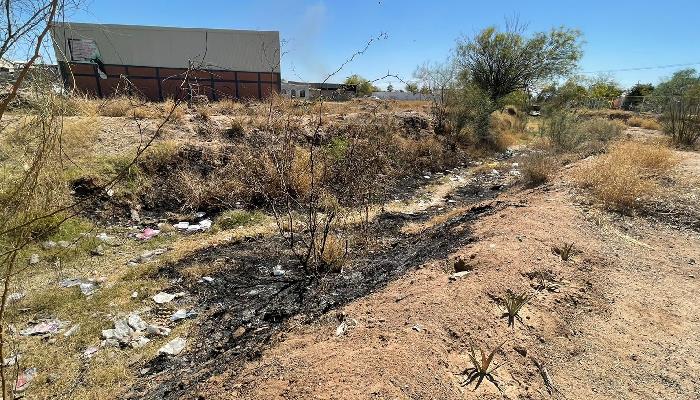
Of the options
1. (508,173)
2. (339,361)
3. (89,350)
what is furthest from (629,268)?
(508,173)

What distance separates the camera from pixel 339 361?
2141mm

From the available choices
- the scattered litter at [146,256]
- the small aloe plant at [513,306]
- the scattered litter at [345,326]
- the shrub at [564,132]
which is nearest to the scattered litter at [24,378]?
the scattered litter at [146,256]

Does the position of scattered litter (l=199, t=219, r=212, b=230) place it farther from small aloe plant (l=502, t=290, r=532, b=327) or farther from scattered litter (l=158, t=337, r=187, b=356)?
small aloe plant (l=502, t=290, r=532, b=327)

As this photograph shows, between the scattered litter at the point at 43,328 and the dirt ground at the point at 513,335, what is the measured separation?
2.00 m

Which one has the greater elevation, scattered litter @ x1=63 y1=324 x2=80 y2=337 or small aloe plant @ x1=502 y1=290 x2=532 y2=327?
small aloe plant @ x1=502 y1=290 x2=532 y2=327

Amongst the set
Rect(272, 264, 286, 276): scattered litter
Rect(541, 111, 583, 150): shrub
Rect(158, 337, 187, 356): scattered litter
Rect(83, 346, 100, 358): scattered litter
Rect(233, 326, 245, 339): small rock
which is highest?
Rect(541, 111, 583, 150): shrub

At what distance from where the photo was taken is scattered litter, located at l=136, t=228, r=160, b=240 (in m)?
5.50

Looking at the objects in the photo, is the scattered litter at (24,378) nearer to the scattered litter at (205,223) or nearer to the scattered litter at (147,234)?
the scattered litter at (147,234)

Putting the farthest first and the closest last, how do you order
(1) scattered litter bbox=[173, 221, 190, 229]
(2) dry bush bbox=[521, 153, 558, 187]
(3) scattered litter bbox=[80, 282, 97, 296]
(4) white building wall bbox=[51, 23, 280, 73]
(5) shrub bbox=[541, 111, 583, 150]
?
(4) white building wall bbox=[51, 23, 280, 73] < (5) shrub bbox=[541, 111, 583, 150] < (2) dry bush bbox=[521, 153, 558, 187] < (1) scattered litter bbox=[173, 221, 190, 229] < (3) scattered litter bbox=[80, 282, 97, 296]

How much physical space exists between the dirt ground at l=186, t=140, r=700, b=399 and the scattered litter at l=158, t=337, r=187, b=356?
0.88m

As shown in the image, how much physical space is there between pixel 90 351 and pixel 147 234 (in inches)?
108

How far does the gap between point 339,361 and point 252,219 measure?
14.2 ft

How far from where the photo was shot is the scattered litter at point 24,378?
2.65 m

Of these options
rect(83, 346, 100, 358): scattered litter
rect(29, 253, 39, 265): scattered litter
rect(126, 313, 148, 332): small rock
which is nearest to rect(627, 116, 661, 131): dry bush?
rect(126, 313, 148, 332): small rock
